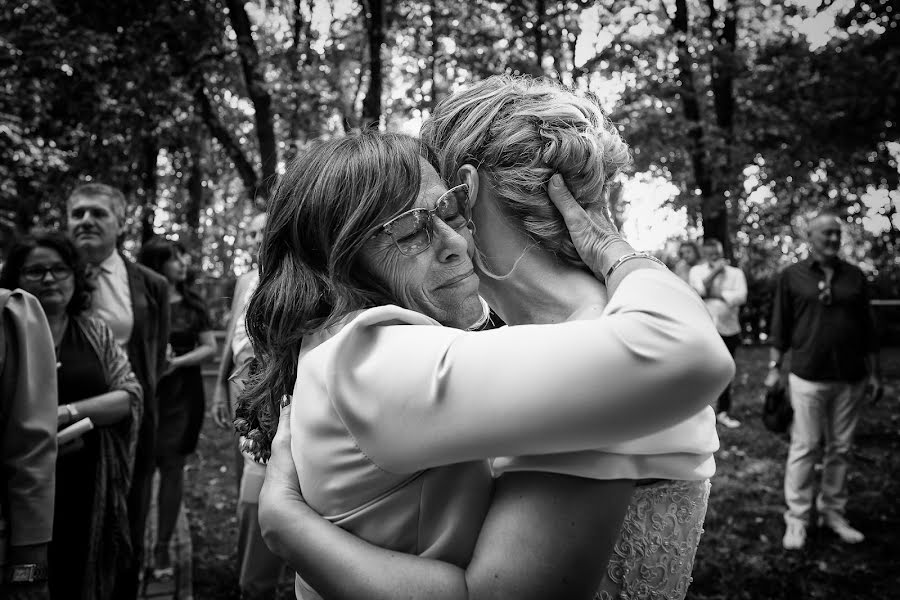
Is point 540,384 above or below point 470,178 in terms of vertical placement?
below

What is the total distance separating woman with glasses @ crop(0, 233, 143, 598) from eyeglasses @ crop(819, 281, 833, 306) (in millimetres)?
5449

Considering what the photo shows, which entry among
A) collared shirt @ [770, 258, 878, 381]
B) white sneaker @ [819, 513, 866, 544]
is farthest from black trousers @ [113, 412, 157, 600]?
white sneaker @ [819, 513, 866, 544]

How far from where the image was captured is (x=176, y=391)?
5555 millimetres

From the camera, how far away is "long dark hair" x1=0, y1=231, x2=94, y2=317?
354 cm

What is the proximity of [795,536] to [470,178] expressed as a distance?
5380 millimetres

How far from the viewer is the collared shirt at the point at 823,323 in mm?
5754

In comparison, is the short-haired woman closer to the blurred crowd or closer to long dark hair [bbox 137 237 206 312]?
the blurred crowd

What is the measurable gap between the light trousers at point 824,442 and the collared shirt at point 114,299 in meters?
5.20

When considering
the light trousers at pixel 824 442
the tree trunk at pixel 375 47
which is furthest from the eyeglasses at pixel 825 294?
the tree trunk at pixel 375 47

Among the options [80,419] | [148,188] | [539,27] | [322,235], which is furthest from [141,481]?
[539,27]

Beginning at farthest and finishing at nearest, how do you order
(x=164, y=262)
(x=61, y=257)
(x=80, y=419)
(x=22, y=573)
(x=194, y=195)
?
1. (x=194, y=195)
2. (x=164, y=262)
3. (x=61, y=257)
4. (x=80, y=419)
5. (x=22, y=573)

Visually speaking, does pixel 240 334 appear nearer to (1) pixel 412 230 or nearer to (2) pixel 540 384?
(1) pixel 412 230

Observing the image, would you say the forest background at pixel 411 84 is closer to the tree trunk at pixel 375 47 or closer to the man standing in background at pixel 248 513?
the tree trunk at pixel 375 47

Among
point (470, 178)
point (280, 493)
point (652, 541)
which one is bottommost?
point (652, 541)
